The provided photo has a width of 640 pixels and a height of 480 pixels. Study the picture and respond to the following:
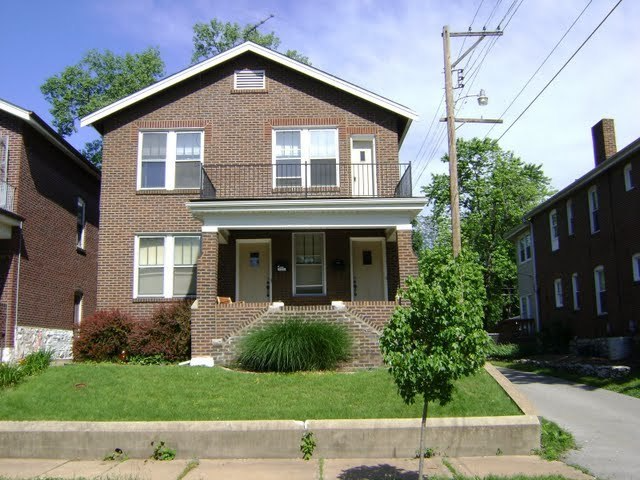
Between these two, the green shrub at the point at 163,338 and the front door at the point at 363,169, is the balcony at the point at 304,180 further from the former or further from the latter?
the green shrub at the point at 163,338

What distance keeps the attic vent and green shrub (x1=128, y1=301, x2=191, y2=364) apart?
274 inches

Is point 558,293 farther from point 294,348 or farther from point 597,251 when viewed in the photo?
point 294,348

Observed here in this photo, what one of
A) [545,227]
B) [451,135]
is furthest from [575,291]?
[451,135]

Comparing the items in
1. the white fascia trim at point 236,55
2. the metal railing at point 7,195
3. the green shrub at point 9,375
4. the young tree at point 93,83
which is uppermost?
the young tree at point 93,83

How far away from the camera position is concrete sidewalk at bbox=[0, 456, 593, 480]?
745cm

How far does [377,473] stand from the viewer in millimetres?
7566

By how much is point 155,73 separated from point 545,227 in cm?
2259

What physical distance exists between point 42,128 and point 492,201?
3123 centimetres

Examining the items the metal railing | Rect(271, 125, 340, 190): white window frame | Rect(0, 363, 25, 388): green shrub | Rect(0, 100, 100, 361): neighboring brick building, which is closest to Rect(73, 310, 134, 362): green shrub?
Rect(0, 100, 100, 361): neighboring brick building

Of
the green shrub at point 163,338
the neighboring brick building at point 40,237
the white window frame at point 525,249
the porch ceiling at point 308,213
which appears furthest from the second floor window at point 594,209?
the neighboring brick building at point 40,237

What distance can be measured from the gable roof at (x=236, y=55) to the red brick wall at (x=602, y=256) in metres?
8.76

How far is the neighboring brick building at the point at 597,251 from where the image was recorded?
2094cm

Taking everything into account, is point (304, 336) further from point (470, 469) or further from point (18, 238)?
point (18, 238)

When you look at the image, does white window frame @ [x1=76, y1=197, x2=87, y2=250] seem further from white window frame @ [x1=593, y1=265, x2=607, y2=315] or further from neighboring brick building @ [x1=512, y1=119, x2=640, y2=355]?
white window frame @ [x1=593, y1=265, x2=607, y2=315]
